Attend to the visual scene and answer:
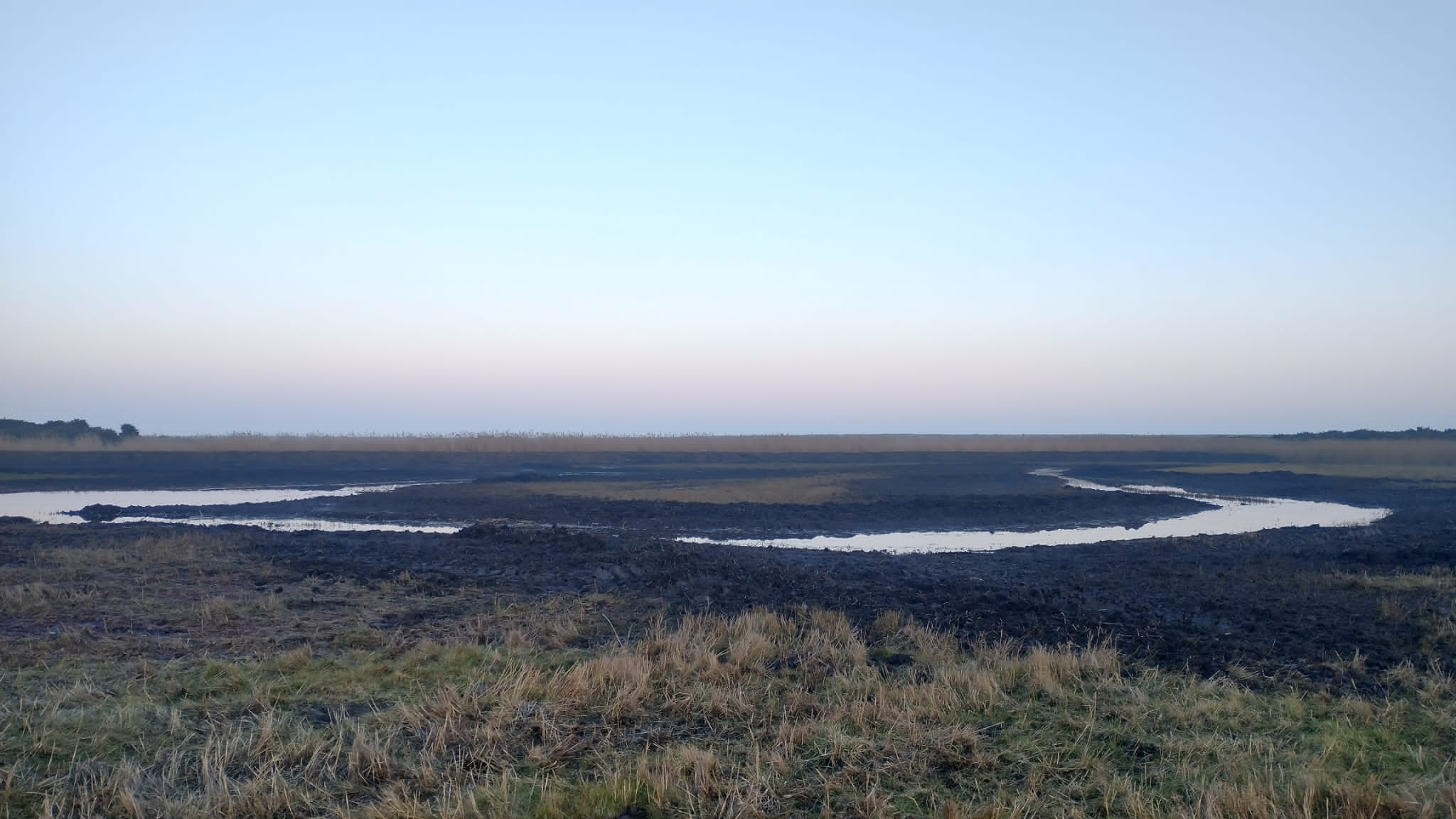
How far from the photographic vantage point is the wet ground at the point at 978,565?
1037cm

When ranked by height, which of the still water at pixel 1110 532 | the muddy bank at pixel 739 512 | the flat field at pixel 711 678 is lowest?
the still water at pixel 1110 532

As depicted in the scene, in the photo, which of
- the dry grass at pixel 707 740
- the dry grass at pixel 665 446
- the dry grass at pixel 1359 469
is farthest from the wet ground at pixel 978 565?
the dry grass at pixel 665 446

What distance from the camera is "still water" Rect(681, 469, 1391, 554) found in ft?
72.2

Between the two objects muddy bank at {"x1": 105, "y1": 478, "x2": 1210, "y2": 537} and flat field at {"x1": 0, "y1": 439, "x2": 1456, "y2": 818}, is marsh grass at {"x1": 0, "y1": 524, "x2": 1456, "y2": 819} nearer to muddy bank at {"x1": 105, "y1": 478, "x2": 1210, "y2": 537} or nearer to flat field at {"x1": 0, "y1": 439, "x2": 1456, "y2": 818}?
flat field at {"x1": 0, "y1": 439, "x2": 1456, "y2": 818}

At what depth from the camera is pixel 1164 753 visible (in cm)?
633

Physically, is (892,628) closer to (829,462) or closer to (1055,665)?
(1055,665)

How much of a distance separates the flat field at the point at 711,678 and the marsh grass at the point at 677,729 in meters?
0.03

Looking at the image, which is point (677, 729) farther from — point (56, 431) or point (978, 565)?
point (56, 431)

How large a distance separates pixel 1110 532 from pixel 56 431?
227 ft

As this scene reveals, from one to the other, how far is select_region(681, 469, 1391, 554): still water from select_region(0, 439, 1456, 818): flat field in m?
2.77

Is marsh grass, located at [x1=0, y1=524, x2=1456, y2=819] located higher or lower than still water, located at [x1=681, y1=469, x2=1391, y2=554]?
higher

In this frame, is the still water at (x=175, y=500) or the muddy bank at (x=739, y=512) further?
the muddy bank at (x=739, y=512)

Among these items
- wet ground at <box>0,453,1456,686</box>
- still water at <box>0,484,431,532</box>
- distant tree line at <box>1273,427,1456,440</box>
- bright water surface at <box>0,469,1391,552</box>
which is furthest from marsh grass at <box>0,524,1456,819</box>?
distant tree line at <box>1273,427,1456,440</box>

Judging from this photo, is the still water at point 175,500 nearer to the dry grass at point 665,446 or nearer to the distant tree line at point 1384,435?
the dry grass at point 665,446
